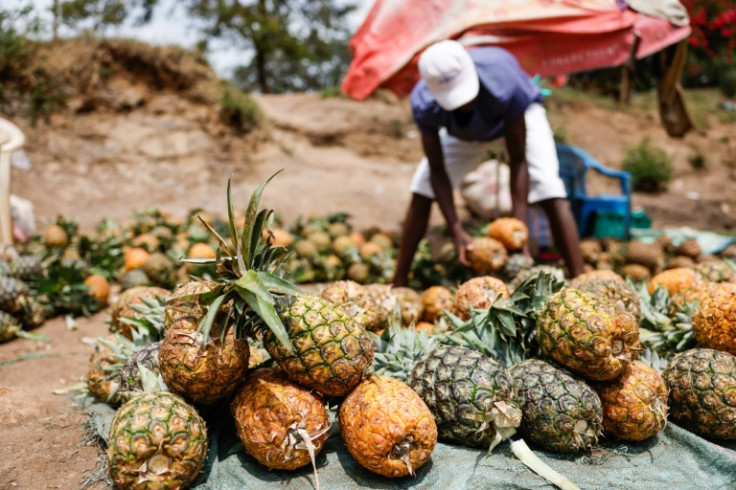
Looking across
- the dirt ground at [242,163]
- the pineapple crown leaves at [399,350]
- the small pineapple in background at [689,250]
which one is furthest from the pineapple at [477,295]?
the dirt ground at [242,163]

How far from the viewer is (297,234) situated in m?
6.97

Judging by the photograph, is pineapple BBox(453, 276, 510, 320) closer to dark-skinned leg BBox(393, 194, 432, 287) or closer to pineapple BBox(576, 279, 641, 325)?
pineapple BBox(576, 279, 641, 325)

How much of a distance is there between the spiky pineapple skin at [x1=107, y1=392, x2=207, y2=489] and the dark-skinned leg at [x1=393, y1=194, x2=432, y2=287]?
11.0 ft

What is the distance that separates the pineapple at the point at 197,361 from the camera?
2.26 meters

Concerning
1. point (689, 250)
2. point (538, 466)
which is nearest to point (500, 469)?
point (538, 466)

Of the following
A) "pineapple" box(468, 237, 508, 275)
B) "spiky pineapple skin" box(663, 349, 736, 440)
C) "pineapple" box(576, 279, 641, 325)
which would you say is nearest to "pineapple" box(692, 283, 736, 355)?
"spiky pineapple skin" box(663, 349, 736, 440)

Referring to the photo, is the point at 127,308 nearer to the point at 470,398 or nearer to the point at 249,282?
the point at 249,282

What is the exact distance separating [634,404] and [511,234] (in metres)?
2.09

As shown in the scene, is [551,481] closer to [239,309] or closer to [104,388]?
[239,309]

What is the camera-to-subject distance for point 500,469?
2.44 m

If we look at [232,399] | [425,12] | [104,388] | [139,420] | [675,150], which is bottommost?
[675,150]

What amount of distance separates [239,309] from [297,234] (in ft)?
15.4

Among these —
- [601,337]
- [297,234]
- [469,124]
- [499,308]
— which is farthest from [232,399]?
[297,234]

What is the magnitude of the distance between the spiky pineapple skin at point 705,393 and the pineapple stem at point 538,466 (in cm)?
87
